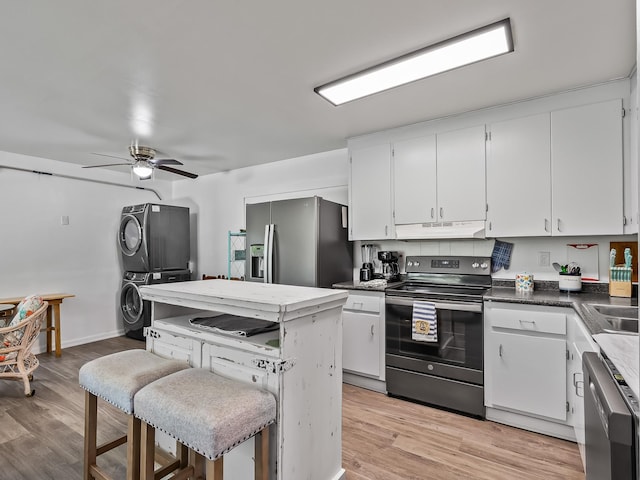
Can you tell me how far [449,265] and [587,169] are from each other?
4.13 feet

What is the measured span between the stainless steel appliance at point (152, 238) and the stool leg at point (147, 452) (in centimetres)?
354

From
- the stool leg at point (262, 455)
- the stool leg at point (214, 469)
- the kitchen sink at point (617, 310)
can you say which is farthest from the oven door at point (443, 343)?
the stool leg at point (214, 469)

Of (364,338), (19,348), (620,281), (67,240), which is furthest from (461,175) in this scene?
(67,240)

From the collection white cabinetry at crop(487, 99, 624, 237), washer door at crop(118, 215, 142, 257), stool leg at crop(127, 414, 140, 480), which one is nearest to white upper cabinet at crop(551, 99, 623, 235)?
white cabinetry at crop(487, 99, 624, 237)

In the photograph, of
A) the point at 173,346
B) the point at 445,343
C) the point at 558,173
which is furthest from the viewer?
the point at 445,343

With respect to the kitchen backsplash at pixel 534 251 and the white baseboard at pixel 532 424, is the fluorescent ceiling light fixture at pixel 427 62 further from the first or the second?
the white baseboard at pixel 532 424

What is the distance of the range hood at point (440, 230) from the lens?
274cm

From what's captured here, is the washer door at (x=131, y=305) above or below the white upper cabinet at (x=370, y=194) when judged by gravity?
below

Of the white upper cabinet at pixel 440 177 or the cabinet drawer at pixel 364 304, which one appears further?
the cabinet drawer at pixel 364 304

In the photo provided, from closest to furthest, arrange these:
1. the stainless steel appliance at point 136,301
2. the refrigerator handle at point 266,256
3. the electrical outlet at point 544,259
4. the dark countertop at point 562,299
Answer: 1. the dark countertop at point 562,299
2. the electrical outlet at point 544,259
3. the refrigerator handle at point 266,256
4. the stainless steel appliance at point 136,301

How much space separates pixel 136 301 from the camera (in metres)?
4.49

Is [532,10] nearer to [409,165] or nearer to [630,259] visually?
[409,165]

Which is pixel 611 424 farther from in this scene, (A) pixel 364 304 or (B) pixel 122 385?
(A) pixel 364 304

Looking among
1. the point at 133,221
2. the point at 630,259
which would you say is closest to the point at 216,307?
the point at 630,259
